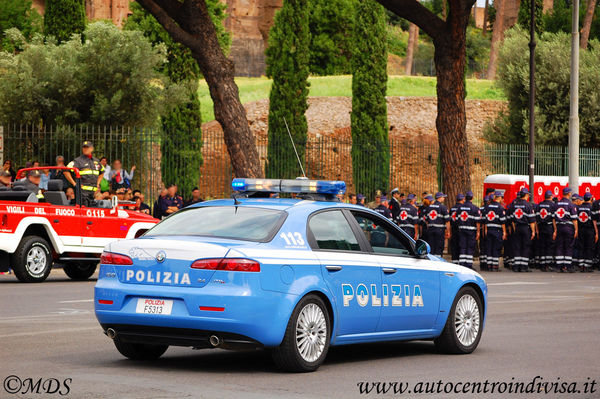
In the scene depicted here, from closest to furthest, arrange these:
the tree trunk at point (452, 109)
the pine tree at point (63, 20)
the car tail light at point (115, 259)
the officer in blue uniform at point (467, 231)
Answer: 1. the car tail light at point (115, 259)
2. the officer in blue uniform at point (467, 231)
3. the tree trunk at point (452, 109)
4. the pine tree at point (63, 20)

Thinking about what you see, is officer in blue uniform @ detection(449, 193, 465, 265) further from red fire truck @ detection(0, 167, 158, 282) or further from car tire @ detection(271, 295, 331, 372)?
car tire @ detection(271, 295, 331, 372)

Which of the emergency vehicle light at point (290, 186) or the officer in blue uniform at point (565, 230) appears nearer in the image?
the emergency vehicle light at point (290, 186)

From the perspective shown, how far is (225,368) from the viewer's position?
965cm

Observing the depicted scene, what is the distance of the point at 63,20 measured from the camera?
142ft

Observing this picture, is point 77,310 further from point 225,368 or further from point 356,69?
point 356,69

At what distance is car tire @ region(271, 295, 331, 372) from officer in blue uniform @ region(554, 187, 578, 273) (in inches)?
748

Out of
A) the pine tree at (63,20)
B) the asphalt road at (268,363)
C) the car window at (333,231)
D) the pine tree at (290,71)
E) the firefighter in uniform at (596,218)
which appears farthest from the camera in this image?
the pine tree at (290,71)

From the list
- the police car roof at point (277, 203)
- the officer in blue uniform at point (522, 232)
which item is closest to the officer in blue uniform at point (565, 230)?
the officer in blue uniform at point (522, 232)

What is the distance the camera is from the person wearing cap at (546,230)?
2766 centimetres

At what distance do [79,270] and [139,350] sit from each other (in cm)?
1181

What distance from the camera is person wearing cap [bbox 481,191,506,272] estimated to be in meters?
27.0

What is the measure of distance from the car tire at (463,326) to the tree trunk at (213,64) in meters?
16.5

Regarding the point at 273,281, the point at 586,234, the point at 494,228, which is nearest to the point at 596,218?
Answer: the point at 586,234

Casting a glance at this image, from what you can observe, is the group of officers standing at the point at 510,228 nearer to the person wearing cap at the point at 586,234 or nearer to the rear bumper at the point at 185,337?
the person wearing cap at the point at 586,234
